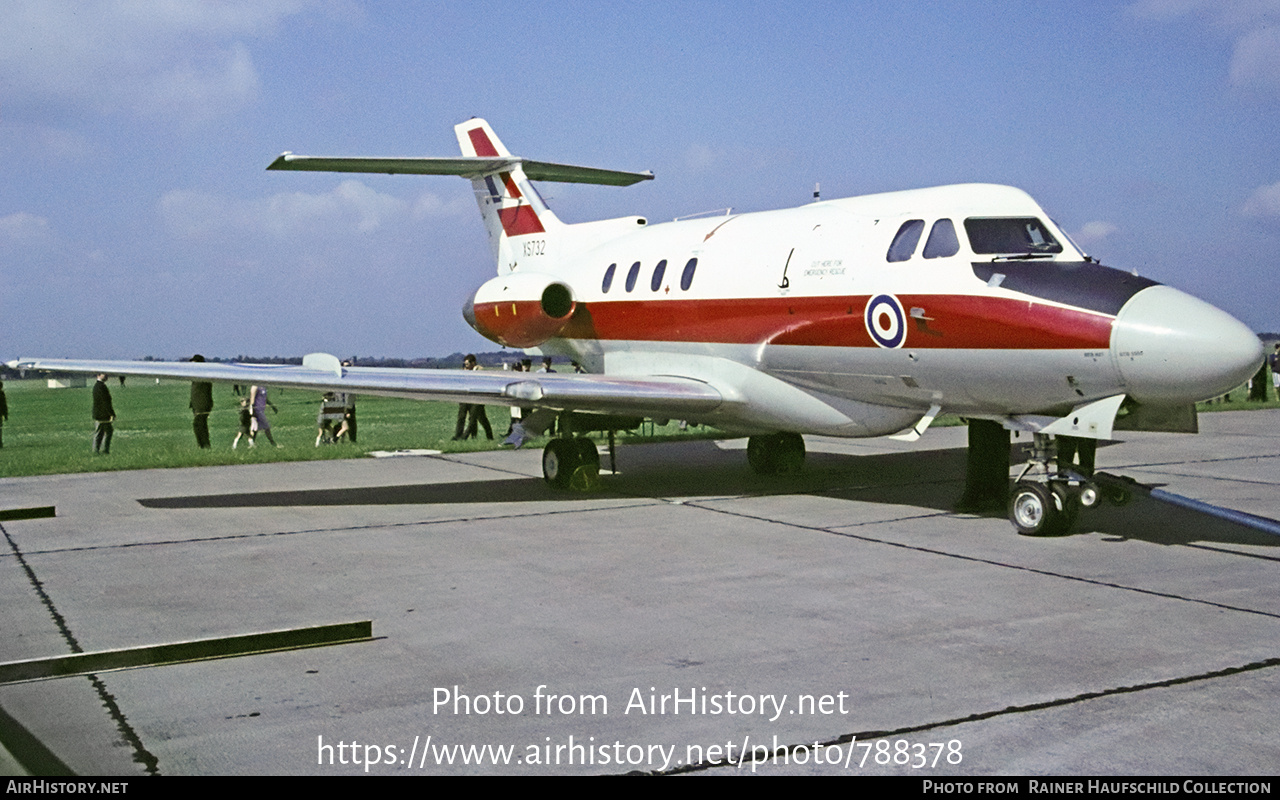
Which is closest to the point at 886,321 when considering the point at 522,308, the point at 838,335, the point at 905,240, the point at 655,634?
the point at 838,335

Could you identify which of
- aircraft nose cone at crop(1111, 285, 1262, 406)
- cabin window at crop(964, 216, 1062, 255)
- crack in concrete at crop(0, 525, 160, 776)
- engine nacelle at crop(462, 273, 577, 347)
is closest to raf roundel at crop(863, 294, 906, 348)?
cabin window at crop(964, 216, 1062, 255)

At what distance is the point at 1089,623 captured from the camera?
7223 mm

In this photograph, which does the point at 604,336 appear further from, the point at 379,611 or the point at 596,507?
the point at 379,611

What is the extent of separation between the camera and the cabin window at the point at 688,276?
45.9 feet

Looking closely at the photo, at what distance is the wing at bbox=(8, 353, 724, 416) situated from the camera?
1298cm

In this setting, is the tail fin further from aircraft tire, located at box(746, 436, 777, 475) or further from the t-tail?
aircraft tire, located at box(746, 436, 777, 475)

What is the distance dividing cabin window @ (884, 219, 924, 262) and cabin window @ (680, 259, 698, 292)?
3162 mm

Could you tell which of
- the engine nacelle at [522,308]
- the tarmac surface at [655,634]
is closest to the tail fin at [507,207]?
the engine nacelle at [522,308]

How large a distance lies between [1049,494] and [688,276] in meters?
5.31

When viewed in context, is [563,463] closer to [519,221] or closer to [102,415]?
[519,221]

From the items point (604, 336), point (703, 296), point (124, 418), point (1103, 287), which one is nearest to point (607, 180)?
point (604, 336)

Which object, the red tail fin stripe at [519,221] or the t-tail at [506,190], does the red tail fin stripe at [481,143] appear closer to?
the t-tail at [506,190]

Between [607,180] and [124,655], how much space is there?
610 inches

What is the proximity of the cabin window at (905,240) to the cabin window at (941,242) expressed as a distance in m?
0.15
